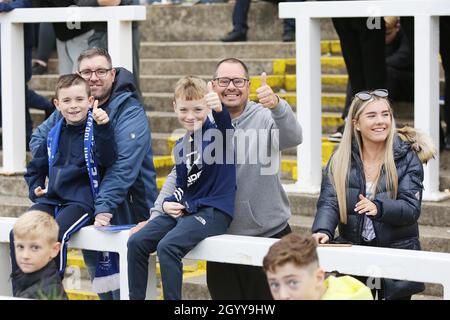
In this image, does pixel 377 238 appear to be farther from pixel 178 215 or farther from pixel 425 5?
pixel 425 5

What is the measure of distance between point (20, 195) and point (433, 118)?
327 cm

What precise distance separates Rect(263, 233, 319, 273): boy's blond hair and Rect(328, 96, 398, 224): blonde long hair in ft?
4.12

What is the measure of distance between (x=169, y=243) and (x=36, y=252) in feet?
2.04

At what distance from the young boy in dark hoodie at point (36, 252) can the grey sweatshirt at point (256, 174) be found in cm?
68

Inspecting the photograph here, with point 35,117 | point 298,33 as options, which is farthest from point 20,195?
point 298,33

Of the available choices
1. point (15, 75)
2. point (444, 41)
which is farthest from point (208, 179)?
point (15, 75)

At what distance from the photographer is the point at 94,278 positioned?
6.95 metres

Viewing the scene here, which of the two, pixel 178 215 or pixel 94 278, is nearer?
pixel 178 215

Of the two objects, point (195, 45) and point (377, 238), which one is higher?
point (195, 45)

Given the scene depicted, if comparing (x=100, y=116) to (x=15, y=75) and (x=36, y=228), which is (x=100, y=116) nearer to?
(x=36, y=228)

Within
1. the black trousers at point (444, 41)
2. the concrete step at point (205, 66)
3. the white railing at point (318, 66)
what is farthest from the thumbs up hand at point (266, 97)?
the concrete step at point (205, 66)

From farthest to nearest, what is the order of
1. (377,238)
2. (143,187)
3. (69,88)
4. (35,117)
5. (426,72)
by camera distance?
(35,117) < (426,72) < (143,187) < (69,88) < (377,238)

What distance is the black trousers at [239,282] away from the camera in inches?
259

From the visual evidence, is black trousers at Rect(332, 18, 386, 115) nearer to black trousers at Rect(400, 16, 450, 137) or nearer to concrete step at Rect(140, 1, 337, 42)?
black trousers at Rect(400, 16, 450, 137)
